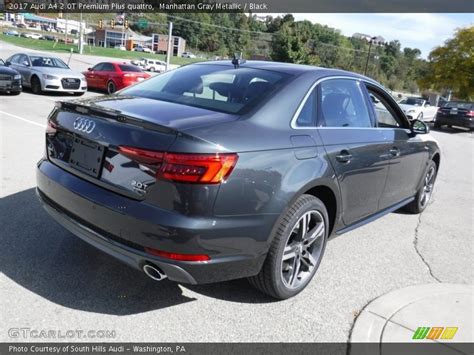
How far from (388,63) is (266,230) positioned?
402 feet

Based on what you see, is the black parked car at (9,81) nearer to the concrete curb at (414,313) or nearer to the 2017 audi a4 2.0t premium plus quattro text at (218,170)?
the 2017 audi a4 2.0t premium plus quattro text at (218,170)

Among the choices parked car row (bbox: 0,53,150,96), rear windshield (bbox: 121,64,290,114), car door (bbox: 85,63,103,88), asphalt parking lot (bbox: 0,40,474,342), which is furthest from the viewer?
car door (bbox: 85,63,103,88)

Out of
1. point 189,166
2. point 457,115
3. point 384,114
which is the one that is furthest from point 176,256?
point 457,115

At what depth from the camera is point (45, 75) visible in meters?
14.9

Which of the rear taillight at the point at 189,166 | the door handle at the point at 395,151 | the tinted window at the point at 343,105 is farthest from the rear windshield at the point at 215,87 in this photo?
the door handle at the point at 395,151

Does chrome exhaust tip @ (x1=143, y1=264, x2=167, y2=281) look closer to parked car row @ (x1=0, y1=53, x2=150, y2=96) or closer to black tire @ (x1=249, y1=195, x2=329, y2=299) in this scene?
black tire @ (x1=249, y1=195, x2=329, y2=299)

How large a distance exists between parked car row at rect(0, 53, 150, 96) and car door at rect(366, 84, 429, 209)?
486 inches

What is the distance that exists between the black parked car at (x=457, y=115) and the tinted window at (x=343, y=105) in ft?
61.5

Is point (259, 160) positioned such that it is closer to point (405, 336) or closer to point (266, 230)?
point (266, 230)

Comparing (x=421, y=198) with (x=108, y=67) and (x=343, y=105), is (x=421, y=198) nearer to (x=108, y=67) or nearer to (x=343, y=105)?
(x=343, y=105)

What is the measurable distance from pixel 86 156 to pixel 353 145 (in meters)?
2.11

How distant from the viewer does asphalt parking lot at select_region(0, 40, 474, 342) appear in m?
2.77

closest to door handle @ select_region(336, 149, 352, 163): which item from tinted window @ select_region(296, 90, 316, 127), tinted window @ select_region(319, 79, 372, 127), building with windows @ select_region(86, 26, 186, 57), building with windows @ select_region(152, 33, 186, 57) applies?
tinted window @ select_region(319, 79, 372, 127)

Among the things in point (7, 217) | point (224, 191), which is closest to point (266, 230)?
point (224, 191)
